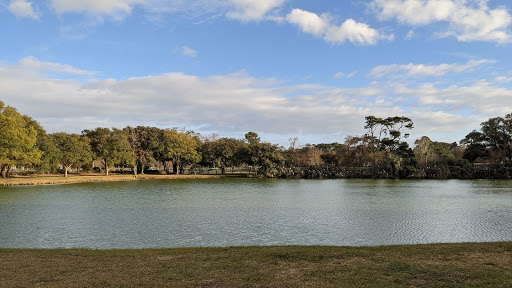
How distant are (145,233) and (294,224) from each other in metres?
7.14

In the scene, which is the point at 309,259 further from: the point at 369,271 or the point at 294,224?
the point at 294,224

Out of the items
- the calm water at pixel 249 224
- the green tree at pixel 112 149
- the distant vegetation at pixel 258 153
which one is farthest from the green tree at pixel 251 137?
the calm water at pixel 249 224

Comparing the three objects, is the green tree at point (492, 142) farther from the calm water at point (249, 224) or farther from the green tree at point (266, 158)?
the calm water at point (249, 224)

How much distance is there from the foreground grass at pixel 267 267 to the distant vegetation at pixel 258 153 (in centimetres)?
4598

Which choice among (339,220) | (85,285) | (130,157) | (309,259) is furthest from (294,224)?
(130,157)

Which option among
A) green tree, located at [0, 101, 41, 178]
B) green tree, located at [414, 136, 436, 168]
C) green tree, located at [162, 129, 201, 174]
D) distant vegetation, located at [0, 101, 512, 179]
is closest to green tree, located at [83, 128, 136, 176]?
distant vegetation, located at [0, 101, 512, 179]

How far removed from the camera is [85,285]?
6.80 m

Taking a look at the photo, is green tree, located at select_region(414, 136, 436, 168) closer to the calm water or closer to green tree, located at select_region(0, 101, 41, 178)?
the calm water

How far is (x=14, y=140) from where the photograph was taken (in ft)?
150

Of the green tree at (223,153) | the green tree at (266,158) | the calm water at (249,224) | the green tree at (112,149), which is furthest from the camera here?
the green tree at (223,153)

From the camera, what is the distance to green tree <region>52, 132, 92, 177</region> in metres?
59.1

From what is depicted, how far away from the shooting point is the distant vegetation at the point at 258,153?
171ft

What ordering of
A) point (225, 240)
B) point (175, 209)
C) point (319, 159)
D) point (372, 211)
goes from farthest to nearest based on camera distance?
point (319, 159)
point (175, 209)
point (372, 211)
point (225, 240)

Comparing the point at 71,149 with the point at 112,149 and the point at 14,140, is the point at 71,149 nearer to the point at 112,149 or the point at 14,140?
the point at 112,149
